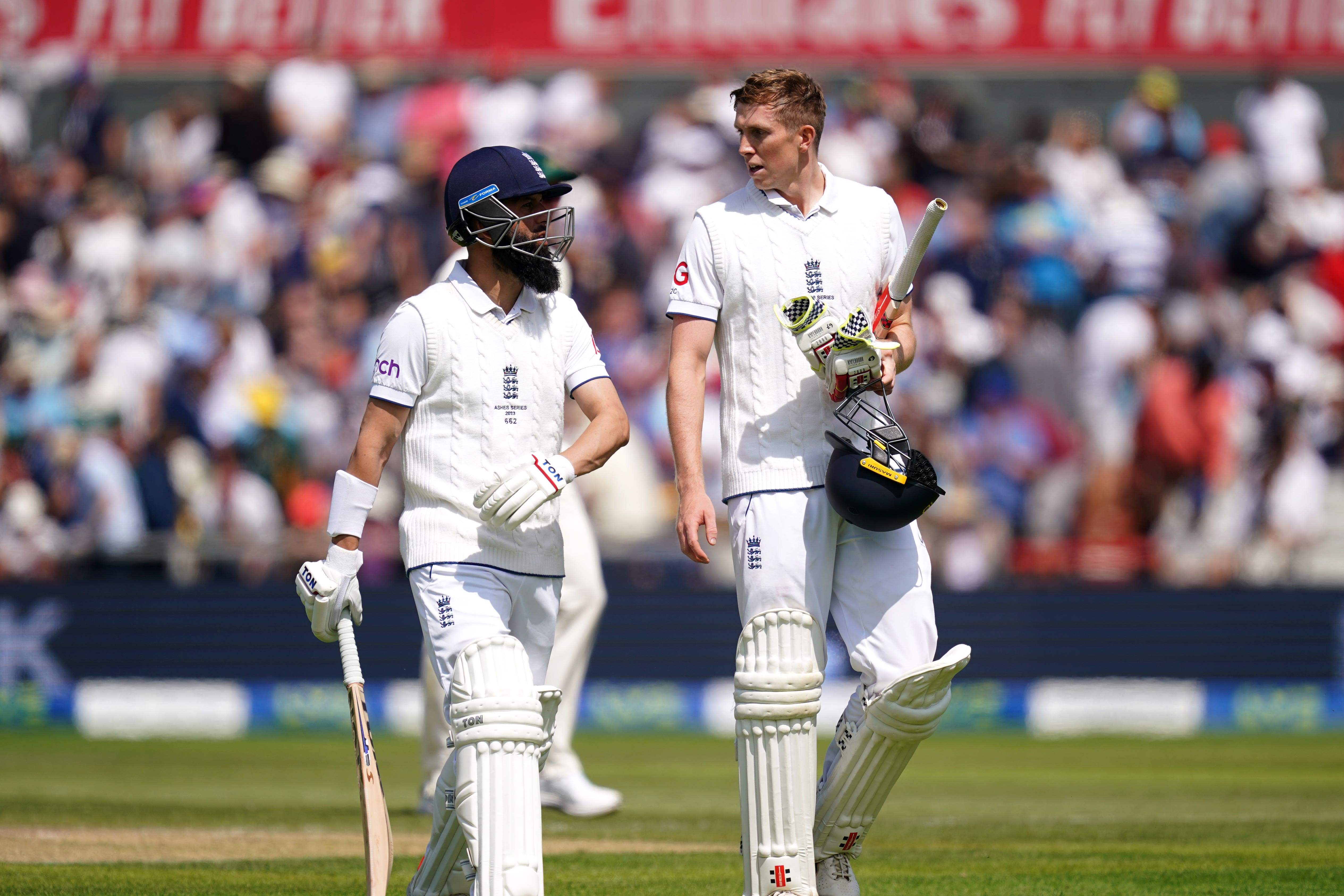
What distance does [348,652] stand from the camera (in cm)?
500

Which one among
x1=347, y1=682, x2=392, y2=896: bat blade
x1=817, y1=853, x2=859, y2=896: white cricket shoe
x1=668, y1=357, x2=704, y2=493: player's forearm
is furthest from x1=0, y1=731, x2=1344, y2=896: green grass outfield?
x1=668, y1=357, x2=704, y2=493: player's forearm

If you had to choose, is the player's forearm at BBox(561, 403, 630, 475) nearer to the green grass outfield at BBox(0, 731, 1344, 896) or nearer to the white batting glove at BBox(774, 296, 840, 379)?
the white batting glove at BBox(774, 296, 840, 379)

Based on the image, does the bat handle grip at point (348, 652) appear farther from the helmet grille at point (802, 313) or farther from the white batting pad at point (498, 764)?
the helmet grille at point (802, 313)

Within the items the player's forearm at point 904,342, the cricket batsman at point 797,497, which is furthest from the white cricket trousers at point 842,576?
the player's forearm at point 904,342

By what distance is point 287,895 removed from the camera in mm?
5715

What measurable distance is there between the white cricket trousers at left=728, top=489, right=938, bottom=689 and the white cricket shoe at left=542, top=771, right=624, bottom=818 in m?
2.89

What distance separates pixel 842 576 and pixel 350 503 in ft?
4.72

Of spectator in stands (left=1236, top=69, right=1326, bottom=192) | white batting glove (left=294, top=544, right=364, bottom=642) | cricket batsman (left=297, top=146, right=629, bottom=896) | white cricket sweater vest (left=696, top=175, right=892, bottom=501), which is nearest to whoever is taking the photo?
cricket batsman (left=297, top=146, right=629, bottom=896)

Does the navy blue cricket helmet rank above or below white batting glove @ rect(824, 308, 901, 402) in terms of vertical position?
above

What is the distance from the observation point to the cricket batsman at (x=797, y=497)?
16.1 ft

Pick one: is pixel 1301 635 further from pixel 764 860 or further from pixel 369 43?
pixel 369 43

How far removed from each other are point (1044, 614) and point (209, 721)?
6.23 meters

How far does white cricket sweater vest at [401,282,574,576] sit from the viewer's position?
493 centimetres

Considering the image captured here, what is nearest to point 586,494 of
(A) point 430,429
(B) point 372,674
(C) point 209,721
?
(B) point 372,674
